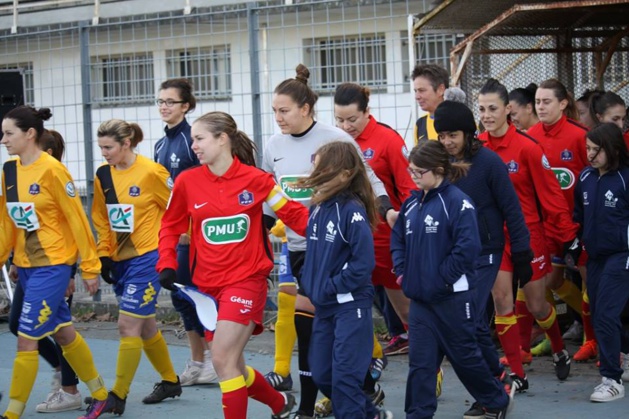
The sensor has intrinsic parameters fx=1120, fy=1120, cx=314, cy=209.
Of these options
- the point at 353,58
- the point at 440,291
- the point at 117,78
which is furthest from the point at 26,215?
the point at 117,78

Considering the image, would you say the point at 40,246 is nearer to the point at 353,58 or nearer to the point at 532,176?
the point at 532,176

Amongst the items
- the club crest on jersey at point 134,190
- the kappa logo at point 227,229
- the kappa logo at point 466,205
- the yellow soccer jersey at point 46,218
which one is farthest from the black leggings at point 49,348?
the kappa logo at point 466,205

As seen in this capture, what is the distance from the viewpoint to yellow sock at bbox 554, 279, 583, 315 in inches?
348

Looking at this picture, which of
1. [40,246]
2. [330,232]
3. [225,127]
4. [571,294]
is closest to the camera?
[330,232]

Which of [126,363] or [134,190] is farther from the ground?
[134,190]

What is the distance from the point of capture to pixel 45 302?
707cm

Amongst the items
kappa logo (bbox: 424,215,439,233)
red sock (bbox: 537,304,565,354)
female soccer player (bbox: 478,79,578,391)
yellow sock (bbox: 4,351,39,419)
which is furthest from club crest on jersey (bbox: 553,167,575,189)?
yellow sock (bbox: 4,351,39,419)

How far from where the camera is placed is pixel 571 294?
8.85 meters

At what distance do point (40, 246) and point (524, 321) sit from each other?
3.53m

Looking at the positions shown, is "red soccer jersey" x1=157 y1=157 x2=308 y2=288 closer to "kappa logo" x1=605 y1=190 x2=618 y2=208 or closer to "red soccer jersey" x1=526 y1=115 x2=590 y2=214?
"kappa logo" x1=605 y1=190 x2=618 y2=208

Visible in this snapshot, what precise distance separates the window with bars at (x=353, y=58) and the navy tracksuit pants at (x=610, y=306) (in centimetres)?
376

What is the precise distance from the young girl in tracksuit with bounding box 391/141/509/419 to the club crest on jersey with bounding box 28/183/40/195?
2429mm

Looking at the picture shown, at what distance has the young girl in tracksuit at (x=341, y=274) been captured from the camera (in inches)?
235

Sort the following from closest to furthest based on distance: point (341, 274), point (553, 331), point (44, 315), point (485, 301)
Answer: point (341, 274), point (485, 301), point (44, 315), point (553, 331)
